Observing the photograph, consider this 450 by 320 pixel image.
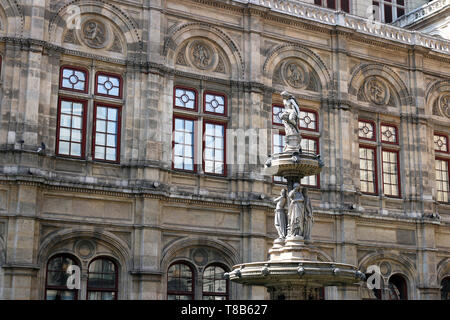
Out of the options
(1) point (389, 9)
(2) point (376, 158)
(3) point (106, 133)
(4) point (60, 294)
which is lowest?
(4) point (60, 294)

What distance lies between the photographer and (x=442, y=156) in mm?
28812

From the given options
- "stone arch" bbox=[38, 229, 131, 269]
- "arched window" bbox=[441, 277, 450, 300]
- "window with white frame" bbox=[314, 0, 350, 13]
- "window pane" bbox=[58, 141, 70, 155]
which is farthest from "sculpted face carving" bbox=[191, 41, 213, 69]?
"arched window" bbox=[441, 277, 450, 300]

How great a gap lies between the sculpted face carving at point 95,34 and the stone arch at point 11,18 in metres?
2.12

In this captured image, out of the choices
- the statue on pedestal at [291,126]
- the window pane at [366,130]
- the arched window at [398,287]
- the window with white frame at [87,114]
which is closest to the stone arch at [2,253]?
the window with white frame at [87,114]

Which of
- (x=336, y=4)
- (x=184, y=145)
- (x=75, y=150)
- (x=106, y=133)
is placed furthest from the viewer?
(x=336, y=4)

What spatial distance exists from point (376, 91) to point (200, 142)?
27.0 ft

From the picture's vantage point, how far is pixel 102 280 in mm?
21734

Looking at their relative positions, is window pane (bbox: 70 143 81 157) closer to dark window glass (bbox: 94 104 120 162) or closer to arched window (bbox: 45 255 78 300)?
dark window glass (bbox: 94 104 120 162)

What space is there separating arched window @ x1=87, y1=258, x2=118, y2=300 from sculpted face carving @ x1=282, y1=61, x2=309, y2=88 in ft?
31.5

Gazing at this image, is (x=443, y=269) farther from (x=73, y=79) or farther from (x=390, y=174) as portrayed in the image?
(x=73, y=79)

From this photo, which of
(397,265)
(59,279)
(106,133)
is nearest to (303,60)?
(106,133)

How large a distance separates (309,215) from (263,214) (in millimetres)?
7194

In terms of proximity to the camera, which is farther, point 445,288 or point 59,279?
point 445,288

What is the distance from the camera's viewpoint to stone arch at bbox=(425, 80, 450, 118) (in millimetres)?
28891
